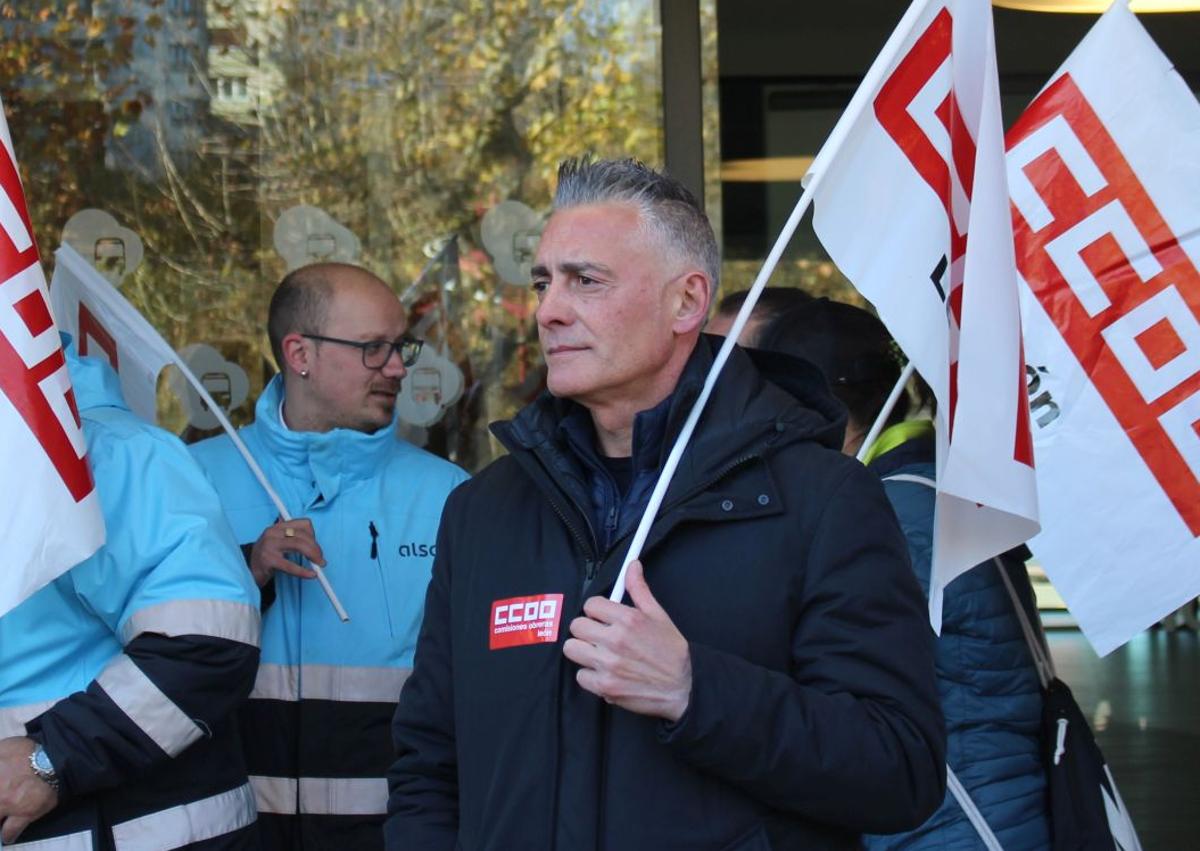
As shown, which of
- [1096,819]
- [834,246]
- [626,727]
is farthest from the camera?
[1096,819]

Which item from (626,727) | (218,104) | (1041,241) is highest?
(218,104)

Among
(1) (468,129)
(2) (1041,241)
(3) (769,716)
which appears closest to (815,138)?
(1) (468,129)

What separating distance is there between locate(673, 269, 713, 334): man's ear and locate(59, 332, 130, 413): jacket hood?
1212 millimetres

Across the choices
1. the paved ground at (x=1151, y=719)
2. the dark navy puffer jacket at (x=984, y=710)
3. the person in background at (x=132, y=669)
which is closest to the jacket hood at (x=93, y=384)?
the person in background at (x=132, y=669)

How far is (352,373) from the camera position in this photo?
13.1ft

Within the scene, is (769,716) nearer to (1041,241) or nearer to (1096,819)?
(1096,819)

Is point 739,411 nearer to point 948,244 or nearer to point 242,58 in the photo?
point 948,244

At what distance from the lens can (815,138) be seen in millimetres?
8453

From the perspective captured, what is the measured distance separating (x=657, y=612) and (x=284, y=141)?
4.69m

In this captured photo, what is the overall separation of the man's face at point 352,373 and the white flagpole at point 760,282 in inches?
66.5

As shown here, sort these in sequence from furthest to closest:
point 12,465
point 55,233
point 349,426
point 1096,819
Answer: point 55,233 → point 349,426 → point 1096,819 → point 12,465

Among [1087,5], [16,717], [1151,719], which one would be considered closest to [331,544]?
[16,717]

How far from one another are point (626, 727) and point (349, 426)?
1904 millimetres

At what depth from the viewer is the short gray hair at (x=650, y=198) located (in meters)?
2.47
